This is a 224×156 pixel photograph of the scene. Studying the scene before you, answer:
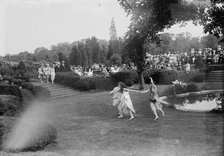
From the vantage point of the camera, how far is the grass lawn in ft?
29.6

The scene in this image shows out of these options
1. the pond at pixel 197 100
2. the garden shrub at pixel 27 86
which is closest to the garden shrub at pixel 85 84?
the garden shrub at pixel 27 86

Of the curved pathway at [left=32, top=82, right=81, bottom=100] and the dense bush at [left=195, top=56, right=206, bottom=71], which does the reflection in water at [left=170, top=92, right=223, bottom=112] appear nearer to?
the curved pathway at [left=32, top=82, right=81, bottom=100]

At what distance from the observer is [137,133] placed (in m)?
11.1

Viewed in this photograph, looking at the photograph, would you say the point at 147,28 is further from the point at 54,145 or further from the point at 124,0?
the point at 54,145

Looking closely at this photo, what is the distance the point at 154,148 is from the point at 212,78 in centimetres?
1917

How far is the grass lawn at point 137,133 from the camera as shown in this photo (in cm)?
903

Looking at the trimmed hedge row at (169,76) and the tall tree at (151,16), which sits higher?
the tall tree at (151,16)

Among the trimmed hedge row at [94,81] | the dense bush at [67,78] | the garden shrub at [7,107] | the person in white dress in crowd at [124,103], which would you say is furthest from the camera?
the dense bush at [67,78]

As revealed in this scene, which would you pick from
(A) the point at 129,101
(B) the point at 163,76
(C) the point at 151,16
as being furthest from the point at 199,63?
(A) the point at 129,101

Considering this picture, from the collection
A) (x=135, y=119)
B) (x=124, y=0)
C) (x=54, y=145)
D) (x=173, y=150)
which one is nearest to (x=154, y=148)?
(x=173, y=150)

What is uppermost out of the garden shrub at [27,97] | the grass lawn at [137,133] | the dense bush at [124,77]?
the dense bush at [124,77]

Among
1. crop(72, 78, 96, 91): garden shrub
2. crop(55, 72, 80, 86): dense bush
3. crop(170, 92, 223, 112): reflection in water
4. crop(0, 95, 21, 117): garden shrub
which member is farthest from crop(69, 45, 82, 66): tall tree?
crop(0, 95, 21, 117): garden shrub

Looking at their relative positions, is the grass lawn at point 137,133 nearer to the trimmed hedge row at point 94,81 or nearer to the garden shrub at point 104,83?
the trimmed hedge row at point 94,81

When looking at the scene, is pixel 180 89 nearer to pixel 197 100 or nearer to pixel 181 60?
pixel 197 100
